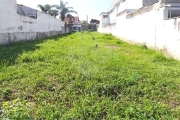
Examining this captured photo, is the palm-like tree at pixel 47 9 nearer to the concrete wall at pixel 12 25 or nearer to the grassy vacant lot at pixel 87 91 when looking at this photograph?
the concrete wall at pixel 12 25

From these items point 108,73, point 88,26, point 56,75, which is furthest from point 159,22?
point 88,26

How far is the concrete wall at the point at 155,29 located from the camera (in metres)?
7.47

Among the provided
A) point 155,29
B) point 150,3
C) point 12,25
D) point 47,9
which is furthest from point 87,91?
point 47,9

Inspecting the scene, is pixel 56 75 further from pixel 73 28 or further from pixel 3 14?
pixel 73 28

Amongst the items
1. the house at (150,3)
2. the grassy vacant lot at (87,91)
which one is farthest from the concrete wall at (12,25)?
the house at (150,3)

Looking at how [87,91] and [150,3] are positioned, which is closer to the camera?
[87,91]

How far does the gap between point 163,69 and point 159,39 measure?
125 inches

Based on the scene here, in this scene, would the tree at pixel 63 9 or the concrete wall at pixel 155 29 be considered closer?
the concrete wall at pixel 155 29

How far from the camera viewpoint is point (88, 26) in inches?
1975

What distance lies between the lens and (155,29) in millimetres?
9352

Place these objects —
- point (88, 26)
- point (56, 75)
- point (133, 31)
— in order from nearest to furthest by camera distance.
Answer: point (56, 75) → point (133, 31) → point (88, 26)

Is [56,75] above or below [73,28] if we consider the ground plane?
below

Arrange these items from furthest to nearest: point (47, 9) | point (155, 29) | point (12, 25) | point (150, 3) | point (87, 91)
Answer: point (47, 9) < point (150, 3) < point (12, 25) < point (155, 29) < point (87, 91)

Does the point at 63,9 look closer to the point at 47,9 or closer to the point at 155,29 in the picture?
the point at 47,9
